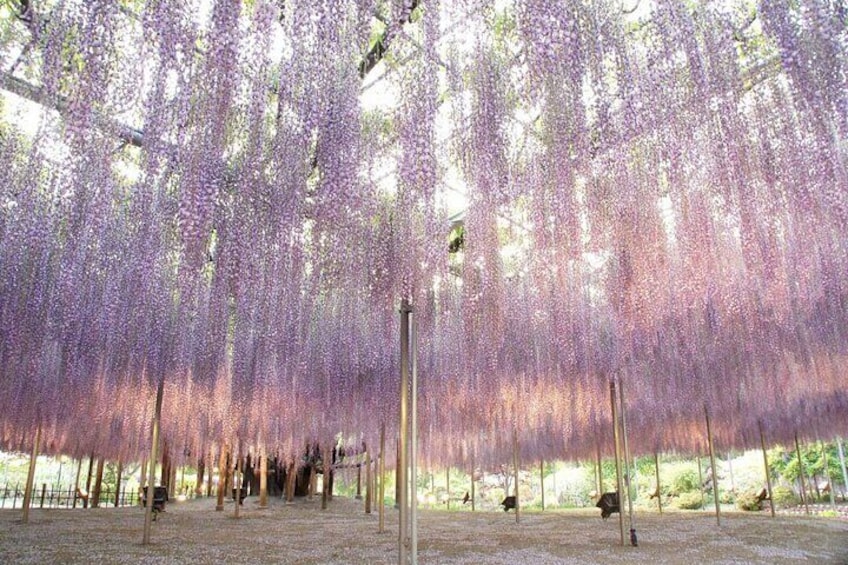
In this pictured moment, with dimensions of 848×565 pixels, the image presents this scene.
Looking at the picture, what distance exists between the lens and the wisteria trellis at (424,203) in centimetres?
346

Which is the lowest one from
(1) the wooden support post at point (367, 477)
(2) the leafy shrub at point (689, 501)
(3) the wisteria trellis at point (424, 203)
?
(2) the leafy shrub at point (689, 501)

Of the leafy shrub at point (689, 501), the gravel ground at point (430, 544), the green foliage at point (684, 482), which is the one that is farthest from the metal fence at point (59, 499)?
the green foliage at point (684, 482)

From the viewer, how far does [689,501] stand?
67.3ft

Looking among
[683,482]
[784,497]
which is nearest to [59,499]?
[683,482]

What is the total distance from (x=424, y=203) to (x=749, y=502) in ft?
54.8

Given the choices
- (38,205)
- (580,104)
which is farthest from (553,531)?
(38,205)

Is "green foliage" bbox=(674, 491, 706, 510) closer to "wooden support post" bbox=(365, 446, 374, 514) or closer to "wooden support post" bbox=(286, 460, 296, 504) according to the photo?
"wooden support post" bbox=(365, 446, 374, 514)

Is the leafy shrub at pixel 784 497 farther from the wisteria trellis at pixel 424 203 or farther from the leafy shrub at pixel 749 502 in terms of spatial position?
the wisteria trellis at pixel 424 203

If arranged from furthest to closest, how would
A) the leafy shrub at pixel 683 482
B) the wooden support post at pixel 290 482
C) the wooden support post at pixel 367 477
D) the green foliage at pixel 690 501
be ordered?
the leafy shrub at pixel 683 482 < the green foliage at pixel 690 501 < the wooden support post at pixel 290 482 < the wooden support post at pixel 367 477

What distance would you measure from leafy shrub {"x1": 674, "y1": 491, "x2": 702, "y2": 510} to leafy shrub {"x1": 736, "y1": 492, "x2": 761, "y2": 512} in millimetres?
2755

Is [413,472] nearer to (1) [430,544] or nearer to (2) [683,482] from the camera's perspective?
(1) [430,544]

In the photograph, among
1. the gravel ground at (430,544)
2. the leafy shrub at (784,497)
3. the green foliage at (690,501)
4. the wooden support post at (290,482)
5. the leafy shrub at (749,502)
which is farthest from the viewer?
the green foliage at (690,501)

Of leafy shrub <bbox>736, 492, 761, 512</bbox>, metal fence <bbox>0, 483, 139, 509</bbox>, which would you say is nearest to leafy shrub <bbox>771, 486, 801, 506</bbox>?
leafy shrub <bbox>736, 492, 761, 512</bbox>

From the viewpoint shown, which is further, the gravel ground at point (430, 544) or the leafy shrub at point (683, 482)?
the leafy shrub at point (683, 482)
